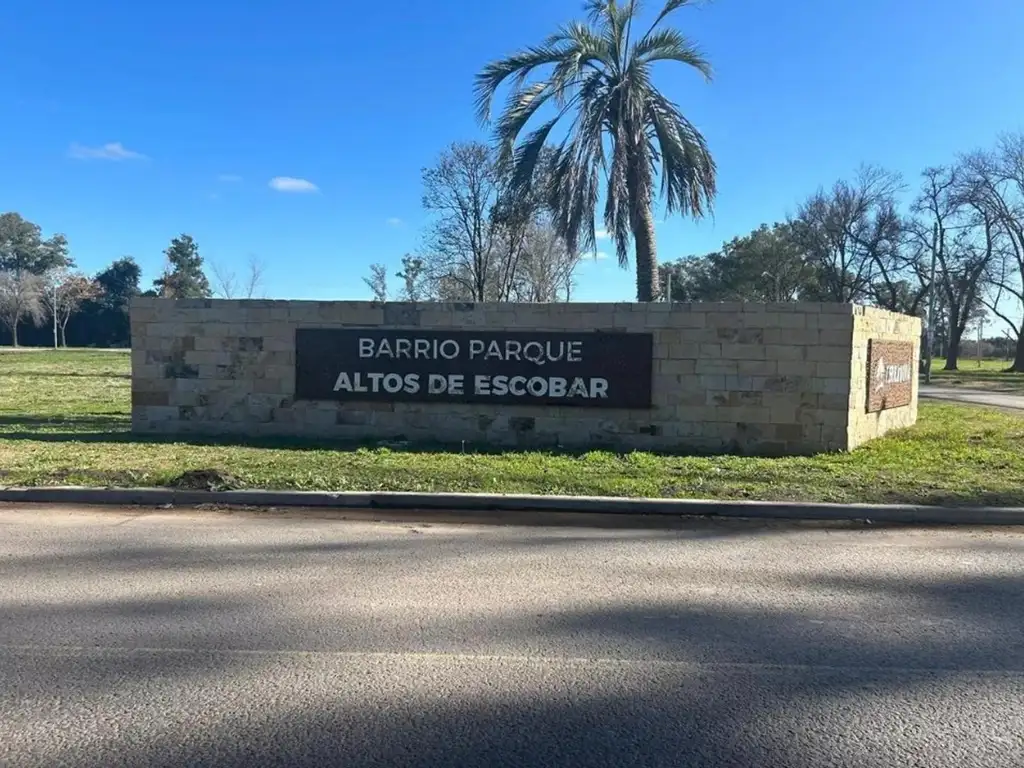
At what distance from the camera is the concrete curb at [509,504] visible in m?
8.33

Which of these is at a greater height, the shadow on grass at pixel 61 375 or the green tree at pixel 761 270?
the green tree at pixel 761 270

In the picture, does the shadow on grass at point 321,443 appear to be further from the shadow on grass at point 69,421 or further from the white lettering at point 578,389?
the white lettering at point 578,389

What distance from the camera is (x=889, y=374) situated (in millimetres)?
13945

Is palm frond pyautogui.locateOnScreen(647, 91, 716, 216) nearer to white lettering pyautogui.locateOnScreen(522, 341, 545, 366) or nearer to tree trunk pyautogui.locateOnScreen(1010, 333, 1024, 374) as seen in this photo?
white lettering pyautogui.locateOnScreen(522, 341, 545, 366)

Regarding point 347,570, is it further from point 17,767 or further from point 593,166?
point 593,166

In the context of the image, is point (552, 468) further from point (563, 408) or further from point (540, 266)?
point (540, 266)

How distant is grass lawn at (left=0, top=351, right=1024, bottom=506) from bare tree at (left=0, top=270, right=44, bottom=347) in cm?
6597

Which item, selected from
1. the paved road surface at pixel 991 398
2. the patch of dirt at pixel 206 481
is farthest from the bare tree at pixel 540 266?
the patch of dirt at pixel 206 481

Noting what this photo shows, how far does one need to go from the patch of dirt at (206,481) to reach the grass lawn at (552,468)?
0.38 feet

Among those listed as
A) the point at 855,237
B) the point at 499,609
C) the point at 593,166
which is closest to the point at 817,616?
the point at 499,609

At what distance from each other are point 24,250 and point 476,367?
8891cm

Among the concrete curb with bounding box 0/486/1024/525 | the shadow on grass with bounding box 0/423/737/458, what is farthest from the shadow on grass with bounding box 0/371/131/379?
the concrete curb with bounding box 0/486/1024/525

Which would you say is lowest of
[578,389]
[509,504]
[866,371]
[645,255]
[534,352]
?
[509,504]

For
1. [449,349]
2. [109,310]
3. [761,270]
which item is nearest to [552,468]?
[449,349]
